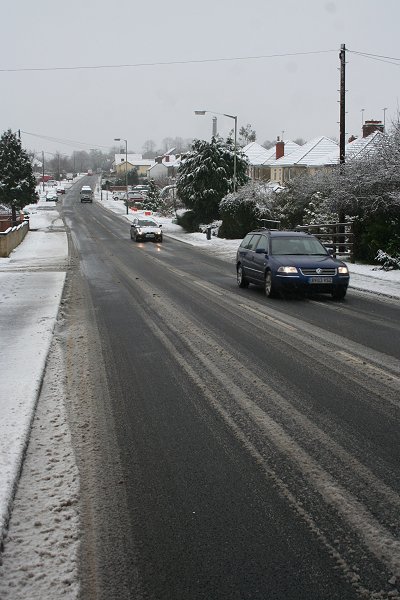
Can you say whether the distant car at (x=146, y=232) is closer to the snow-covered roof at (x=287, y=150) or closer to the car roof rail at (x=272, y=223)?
the car roof rail at (x=272, y=223)

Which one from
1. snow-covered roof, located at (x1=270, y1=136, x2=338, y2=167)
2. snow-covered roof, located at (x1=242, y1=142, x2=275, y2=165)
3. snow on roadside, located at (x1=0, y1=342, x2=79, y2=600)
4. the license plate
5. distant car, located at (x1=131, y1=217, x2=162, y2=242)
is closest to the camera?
snow on roadside, located at (x1=0, y1=342, x2=79, y2=600)

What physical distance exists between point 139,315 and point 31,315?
2023mm

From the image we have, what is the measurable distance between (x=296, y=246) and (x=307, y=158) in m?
61.0

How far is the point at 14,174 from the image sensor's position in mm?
47812

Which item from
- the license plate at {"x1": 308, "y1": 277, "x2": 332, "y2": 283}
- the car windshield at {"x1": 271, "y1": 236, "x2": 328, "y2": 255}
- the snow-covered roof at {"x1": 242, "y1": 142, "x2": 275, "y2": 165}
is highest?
the snow-covered roof at {"x1": 242, "y1": 142, "x2": 275, "y2": 165}

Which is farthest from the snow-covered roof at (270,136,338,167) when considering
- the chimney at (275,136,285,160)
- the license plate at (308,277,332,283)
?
the license plate at (308,277,332,283)

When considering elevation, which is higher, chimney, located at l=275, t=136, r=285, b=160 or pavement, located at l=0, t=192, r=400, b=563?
chimney, located at l=275, t=136, r=285, b=160

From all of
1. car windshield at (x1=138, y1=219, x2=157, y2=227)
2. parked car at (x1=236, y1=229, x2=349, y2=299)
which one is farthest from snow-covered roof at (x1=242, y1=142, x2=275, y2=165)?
parked car at (x1=236, y1=229, x2=349, y2=299)

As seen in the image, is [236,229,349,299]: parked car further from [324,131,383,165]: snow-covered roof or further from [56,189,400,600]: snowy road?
[324,131,383,165]: snow-covered roof

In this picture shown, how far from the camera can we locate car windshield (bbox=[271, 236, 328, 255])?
53.2ft

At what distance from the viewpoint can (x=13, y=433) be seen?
564 centimetres

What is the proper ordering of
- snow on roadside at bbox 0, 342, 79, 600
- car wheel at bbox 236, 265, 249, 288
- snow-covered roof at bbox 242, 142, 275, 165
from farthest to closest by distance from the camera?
snow-covered roof at bbox 242, 142, 275, 165 → car wheel at bbox 236, 265, 249, 288 → snow on roadside at bbox 0, 342, 79, 600

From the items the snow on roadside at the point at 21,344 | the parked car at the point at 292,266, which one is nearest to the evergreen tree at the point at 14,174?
the snow on roadside at the point at 21,344

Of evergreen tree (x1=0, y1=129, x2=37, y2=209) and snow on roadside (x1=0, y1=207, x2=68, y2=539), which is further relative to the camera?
evergreen tree (x1=0, y1=129, x2=37, y2=209)
